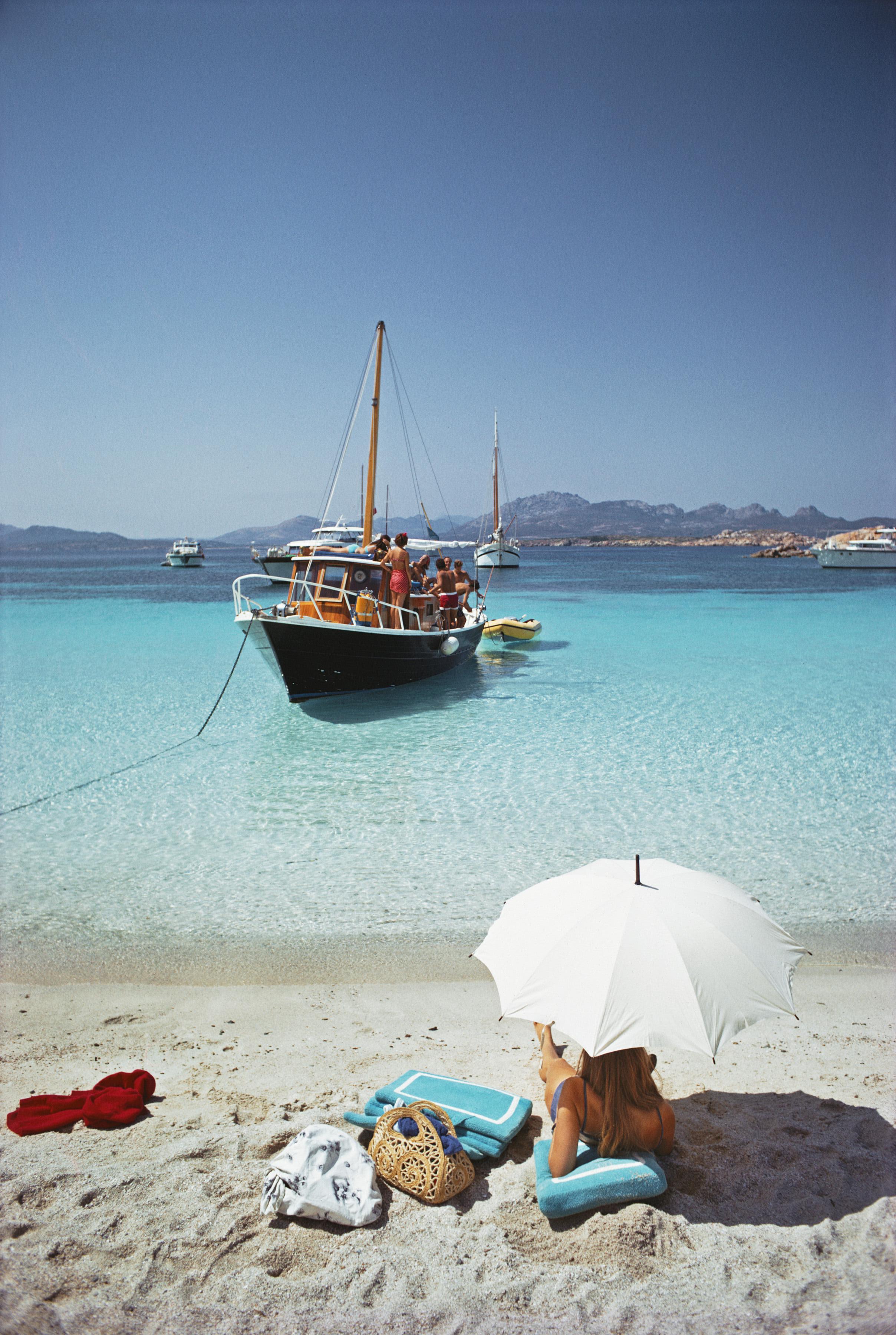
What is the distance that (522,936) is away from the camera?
11.0 ft

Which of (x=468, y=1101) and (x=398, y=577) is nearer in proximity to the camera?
(x=468, y=1101)

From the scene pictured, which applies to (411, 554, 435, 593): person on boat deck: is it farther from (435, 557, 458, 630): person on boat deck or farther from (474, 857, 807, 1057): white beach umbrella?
(474, 857, 807, 1057): white beach umbrella

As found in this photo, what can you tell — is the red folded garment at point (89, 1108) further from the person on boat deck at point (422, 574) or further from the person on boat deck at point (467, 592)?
the person on boat deck at point (467, 592)

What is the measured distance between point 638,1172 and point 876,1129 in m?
1.31

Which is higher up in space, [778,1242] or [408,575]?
[408,575]

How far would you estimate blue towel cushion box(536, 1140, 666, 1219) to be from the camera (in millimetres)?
3072

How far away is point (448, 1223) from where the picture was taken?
121 inches

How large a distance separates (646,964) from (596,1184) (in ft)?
3.11

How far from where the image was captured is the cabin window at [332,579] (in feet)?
49.6

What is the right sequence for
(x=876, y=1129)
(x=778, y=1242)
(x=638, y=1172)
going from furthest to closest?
(x=876, y=1129), (x=638, y=1172), (x=778, y=1242)

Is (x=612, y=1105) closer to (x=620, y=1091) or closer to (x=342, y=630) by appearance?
(x=620, y=1091)

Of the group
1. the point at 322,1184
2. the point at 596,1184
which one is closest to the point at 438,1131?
the point at 322,1184

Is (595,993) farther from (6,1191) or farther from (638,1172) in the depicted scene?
(6,1191)

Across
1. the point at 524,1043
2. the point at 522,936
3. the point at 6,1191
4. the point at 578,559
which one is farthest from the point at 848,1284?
the point at 578,559
